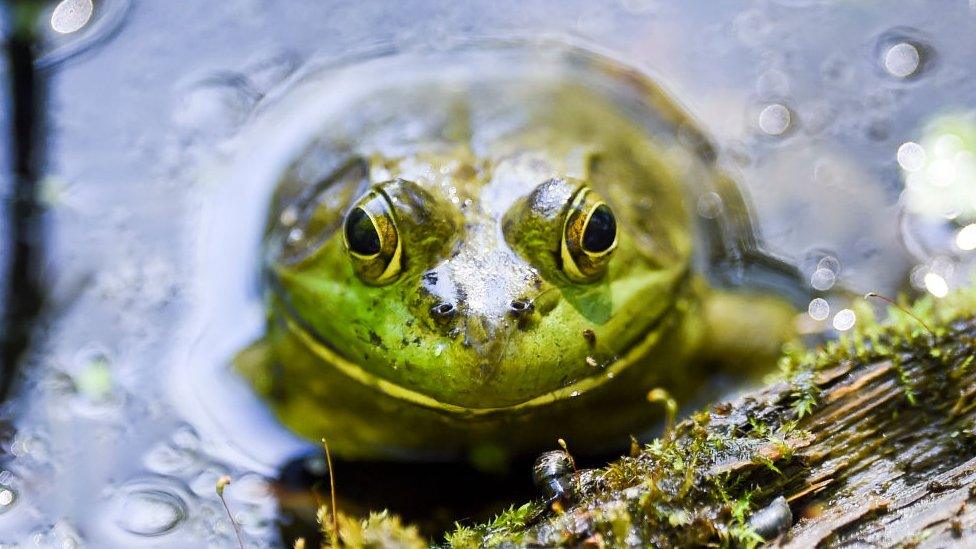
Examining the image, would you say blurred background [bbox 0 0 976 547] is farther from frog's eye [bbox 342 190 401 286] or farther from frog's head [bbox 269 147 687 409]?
frog's eye [bbox 342 190 401 286]

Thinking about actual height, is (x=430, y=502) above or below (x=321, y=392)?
below

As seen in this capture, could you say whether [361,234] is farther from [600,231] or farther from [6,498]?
[6,498]

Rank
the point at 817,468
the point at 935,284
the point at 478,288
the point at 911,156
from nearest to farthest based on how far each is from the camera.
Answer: the point at 817,468
the point at 478,288
the point at 935,284
the point at 911,156

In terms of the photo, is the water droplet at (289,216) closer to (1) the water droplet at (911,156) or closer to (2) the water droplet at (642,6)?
(2) the water droplet at (642,6)

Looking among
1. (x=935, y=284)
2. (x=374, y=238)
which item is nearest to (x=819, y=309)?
(x=935, y=284)

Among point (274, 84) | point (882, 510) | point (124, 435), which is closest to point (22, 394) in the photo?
point (124, 435)

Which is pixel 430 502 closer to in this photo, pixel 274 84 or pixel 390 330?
pixel 390 330
